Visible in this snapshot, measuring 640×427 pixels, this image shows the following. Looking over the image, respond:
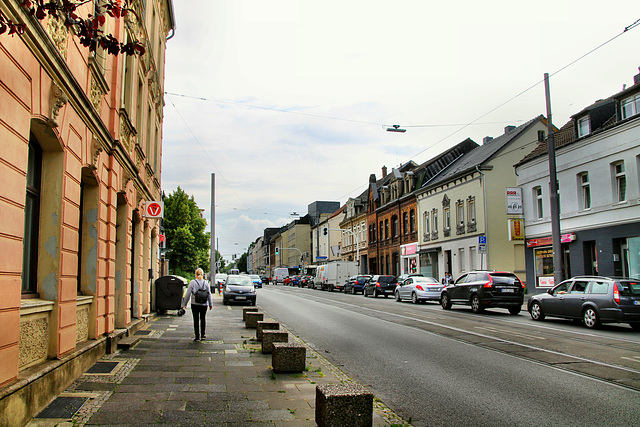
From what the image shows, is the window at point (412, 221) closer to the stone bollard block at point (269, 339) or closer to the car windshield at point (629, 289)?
the car windshield at point (629, 289)

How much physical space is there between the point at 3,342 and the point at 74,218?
9.73 ft

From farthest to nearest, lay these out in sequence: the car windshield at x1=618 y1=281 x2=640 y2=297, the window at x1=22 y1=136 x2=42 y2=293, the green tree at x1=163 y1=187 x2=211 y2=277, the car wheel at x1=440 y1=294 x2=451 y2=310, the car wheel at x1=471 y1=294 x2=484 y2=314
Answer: the green tree at x1=163 y1=187 x2=211 y2=277 → the car wheel at x1=440 y1=294 x2=451 y2=310 → the car wheel at x1=471 y1=294 x2=484 y2=314 → the car windshield at x1=618 y1=281 x2=640 y2=297 → the window at x1=22 y1=136 x2=42 y2=293

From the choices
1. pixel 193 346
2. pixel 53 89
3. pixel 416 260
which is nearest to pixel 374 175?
pixel 416 260

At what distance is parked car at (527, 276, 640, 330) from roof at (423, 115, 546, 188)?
63.9 feet

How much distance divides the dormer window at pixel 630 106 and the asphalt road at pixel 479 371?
10642 millimetres

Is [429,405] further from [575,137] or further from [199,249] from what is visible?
[199,249]

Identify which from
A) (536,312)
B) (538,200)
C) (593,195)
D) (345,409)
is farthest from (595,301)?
(538,200)

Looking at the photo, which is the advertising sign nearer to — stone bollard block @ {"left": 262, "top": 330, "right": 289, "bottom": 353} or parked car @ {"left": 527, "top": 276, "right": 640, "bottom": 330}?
parked car @ {"left": 527, "top": 276, "right": 640, "bottom": 330}

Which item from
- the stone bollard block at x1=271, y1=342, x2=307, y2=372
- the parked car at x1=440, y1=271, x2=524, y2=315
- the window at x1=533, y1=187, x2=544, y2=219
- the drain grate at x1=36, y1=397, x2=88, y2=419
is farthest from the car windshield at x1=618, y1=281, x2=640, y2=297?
the window at x1=533, y1=187, x2=544, y2=219

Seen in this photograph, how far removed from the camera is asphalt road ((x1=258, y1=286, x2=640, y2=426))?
6133 mm

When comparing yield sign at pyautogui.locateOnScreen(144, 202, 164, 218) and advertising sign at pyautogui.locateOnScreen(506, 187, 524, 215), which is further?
advertising sign at pyautogui.locateOnScreen(506, 187, 524, 215)

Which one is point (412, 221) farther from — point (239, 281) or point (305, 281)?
point (239, 281)

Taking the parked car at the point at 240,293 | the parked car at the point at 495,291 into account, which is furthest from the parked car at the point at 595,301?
the parked car at the point at 240,293

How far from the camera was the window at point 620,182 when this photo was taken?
22.4 m
